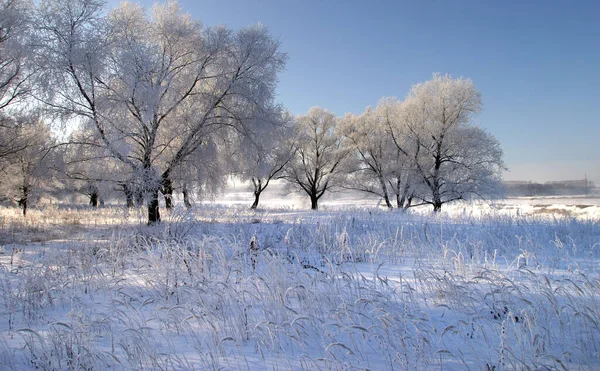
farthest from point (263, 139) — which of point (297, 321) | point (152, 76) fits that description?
point (297, 321)

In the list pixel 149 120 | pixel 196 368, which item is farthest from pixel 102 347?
pixel 149 120

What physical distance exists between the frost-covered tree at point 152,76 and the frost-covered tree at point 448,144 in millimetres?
12437

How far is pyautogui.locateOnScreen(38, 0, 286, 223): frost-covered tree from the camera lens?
11.6 m

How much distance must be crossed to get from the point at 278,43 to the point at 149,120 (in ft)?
22.4

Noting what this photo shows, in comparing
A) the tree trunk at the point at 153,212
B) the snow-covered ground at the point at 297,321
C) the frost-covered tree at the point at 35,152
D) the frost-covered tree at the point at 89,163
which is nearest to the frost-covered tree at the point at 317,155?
the tree trunk at the point at 153,212

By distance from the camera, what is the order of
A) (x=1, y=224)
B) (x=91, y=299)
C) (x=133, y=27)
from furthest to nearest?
1. (x=133, y=27)
2. (x=1, y=224)
3. (x=91, y=299)

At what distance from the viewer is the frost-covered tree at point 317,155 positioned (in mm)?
28547

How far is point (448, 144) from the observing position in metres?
21.8

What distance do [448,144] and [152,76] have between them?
18805 millimetres

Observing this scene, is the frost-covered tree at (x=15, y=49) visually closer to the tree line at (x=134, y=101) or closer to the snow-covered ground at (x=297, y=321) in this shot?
the tree line at (x=134, y=101)

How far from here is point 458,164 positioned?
849 inches

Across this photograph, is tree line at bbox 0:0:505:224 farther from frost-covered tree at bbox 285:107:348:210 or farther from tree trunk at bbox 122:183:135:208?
frost-covered tree at bbox 285:107:348:210

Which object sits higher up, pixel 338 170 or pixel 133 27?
pixel 133 27

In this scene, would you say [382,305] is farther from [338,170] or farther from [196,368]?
[338,170]
